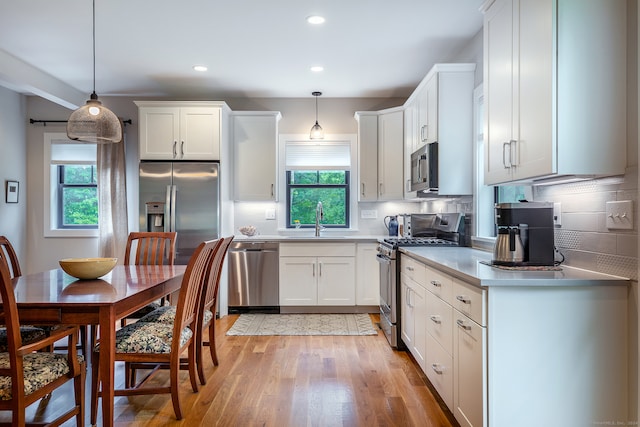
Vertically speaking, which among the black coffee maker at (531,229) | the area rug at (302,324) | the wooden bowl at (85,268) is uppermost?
the black coffee maker at (531,229)

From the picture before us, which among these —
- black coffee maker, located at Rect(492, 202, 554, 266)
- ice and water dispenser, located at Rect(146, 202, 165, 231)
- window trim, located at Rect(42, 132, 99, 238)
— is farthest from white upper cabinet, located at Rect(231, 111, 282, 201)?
black coffee maker, located at Rect(492, 202, 554, 266)

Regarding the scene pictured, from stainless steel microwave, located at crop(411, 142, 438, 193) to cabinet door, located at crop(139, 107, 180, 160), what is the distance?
2639 millimetres

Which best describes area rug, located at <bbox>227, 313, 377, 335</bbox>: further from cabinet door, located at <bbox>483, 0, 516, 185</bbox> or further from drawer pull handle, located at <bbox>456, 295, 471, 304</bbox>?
cabinet door, located at <bbox>483, 0, 516, 185</bbox>

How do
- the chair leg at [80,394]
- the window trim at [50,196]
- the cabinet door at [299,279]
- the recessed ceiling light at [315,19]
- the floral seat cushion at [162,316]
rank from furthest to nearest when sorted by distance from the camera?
the window trim at [50,196]
the cabinet door at [299,279]
the recessed ceiling light at [315,19]
the floral seat cushion at [162,316]
the chair leg at [80,394]

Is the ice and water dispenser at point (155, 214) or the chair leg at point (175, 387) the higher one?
the ice and water dispenser at point (155, 214)

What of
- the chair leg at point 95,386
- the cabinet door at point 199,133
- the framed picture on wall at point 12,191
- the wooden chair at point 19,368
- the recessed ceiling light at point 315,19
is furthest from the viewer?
the framed picture on wall at point 12,191

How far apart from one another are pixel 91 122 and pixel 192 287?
52.3 inches

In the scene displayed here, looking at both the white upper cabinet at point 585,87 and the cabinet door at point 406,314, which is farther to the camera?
the cabinet door at point 406,314

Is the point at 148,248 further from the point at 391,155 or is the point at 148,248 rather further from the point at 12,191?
the point at 391,155

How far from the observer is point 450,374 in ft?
7.38

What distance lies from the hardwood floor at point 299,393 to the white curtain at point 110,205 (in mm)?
2225

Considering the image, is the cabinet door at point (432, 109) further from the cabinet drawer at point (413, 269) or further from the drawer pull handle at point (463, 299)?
the drawer pull handle at point (463, 299)

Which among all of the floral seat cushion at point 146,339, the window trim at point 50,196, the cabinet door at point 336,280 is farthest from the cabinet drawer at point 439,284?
the window trim at point 50,196

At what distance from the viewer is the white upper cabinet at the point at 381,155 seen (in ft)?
16.1
